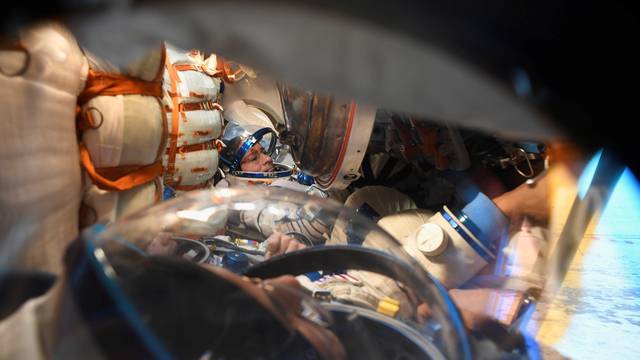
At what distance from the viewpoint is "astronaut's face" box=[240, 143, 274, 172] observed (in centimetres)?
160

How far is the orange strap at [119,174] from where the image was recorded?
612 mm

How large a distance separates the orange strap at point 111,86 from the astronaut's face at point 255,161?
2.84 feet

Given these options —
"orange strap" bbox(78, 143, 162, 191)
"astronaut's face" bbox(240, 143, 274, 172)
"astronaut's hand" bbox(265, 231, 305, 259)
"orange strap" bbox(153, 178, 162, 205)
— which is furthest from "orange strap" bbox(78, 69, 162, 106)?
"astronaut's face" bbox(240, 143, 274, 172)

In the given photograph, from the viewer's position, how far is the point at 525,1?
0.91 feet

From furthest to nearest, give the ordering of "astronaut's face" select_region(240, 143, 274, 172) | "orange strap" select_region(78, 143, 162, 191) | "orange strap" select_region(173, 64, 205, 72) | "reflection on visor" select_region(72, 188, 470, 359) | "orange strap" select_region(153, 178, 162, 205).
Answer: "astronaut's face" select_region(240, 143, 274, 172) < "orange strap" select_region(173, 64, 205, 72) < "orange strap" select_region(153, 178, 162, 205) < "orange strap" select_region(78, 143, 162, 191) < "reflection on visor" select_region(72, 188, 470, 359)

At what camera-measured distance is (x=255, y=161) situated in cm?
162

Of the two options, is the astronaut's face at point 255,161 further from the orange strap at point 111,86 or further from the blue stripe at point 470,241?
the blue stripe at point 470,241

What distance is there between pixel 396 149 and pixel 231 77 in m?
0.92

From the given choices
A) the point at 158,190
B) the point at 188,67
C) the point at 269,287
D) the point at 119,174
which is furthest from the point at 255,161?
the point at 269,287

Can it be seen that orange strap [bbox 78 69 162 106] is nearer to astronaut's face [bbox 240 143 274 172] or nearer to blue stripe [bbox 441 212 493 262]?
blue stripe [bbox 441 212 493 262]

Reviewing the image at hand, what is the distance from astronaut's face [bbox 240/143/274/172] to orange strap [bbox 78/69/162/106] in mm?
865

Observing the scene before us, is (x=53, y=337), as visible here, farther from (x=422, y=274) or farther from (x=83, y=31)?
(x=422, y=274)

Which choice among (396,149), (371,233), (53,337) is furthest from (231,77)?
(53,337)

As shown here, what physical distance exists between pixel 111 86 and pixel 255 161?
0.97 m
